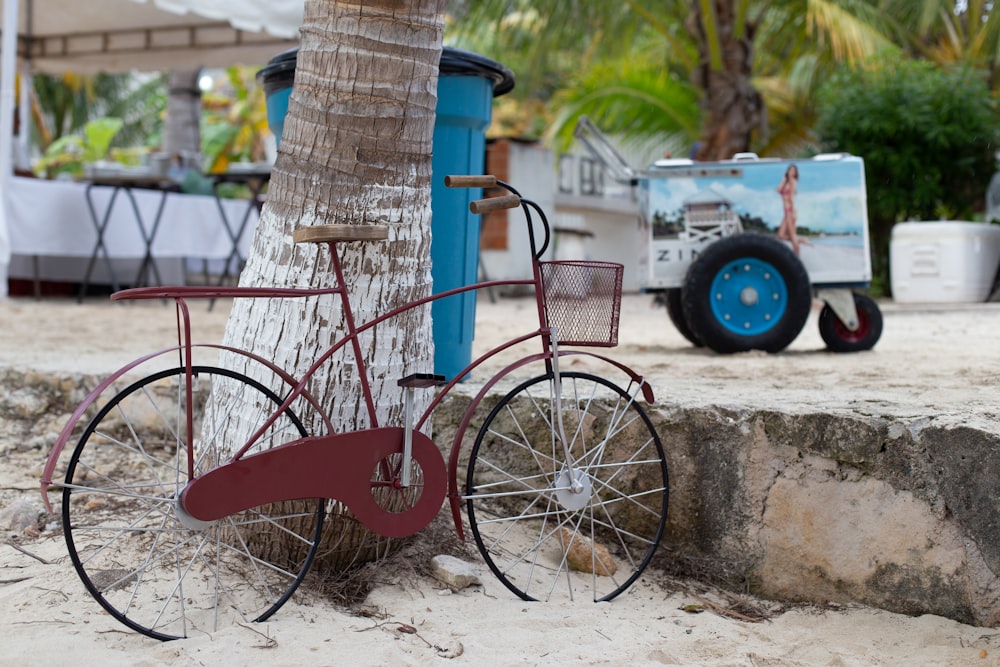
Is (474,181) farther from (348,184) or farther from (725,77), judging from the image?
(725,77)

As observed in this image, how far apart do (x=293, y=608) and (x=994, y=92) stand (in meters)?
13.1

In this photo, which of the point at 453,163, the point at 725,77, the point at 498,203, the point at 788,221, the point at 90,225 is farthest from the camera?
the point at 725,77

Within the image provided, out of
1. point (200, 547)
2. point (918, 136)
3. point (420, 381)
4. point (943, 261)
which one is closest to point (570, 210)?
point (918, 136)

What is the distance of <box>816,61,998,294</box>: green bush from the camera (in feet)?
32.5

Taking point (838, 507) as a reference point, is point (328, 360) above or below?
above

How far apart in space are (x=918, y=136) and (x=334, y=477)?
30.6ft

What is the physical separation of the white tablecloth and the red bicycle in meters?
4.87

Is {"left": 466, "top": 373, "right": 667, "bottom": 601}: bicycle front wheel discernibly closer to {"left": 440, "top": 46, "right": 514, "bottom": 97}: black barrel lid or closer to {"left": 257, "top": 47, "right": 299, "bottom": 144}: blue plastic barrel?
{"left": 440, "top": 46, "right": 514, "bottom": 97}: black barrel lid

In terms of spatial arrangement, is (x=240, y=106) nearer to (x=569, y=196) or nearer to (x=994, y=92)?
(x=569, y=196)

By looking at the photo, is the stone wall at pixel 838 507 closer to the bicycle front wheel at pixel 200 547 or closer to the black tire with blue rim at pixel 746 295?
the bicycle front wheel at pixel 200 547

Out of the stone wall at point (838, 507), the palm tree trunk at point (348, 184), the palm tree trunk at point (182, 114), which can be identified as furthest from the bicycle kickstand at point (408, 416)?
the palm tree trunk at point (182, 114)

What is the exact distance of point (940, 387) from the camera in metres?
3.34

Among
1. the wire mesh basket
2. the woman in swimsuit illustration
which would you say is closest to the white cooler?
A: the woman in swimsuit illustration

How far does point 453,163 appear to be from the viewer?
10.5ft
